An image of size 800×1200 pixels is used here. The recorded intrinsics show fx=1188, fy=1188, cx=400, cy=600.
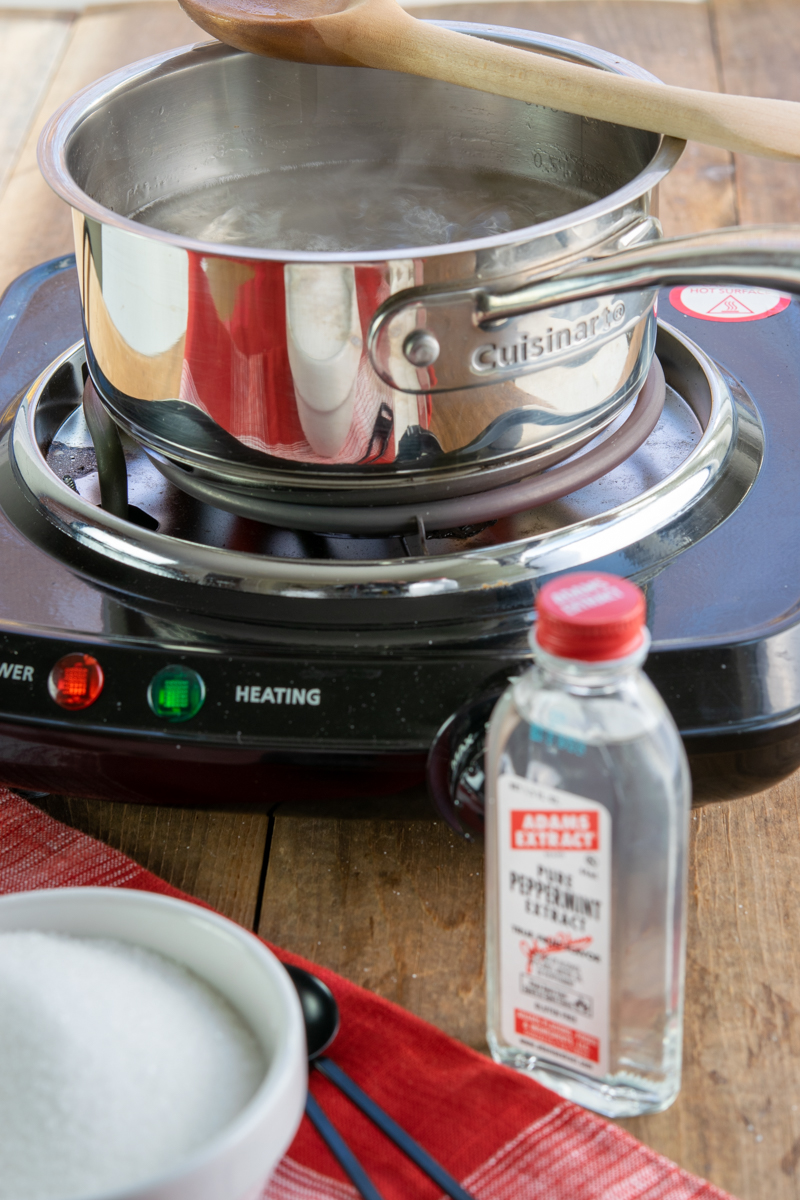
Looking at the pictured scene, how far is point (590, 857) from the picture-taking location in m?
0.42

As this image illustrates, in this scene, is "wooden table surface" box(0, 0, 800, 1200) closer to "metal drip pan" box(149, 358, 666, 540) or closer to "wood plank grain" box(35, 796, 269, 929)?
"wood plank grain" box(35, 796, 269, 929)

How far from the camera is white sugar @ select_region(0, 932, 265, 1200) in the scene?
39 cm

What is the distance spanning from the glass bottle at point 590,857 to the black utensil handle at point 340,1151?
0.08m

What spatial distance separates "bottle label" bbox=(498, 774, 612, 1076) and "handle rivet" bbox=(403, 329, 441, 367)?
0.59ft

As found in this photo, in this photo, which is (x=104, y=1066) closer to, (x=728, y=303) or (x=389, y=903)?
(x=389, y=903)

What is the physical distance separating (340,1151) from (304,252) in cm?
36

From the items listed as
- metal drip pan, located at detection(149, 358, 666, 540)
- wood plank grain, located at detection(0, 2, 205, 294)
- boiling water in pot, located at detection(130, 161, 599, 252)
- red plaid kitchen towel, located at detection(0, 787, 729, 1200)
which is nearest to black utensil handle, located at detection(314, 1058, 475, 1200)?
red plaid kitchen towel, located at detection(0, 787, 729, 1200)

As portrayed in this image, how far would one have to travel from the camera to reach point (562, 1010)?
1.51 feet

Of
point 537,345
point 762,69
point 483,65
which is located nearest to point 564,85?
point 483,65

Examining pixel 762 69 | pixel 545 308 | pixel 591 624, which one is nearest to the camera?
pixel 591 624

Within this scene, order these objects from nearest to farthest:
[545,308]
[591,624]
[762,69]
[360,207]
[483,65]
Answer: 1. [591,624]
2. [545,308]
3. [483,65]
4. [360,207]
5. [762,69]

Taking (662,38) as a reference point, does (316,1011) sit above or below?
below

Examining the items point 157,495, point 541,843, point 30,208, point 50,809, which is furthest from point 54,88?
point 541,843

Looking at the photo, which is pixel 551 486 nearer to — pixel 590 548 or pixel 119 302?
pixel 590 548
